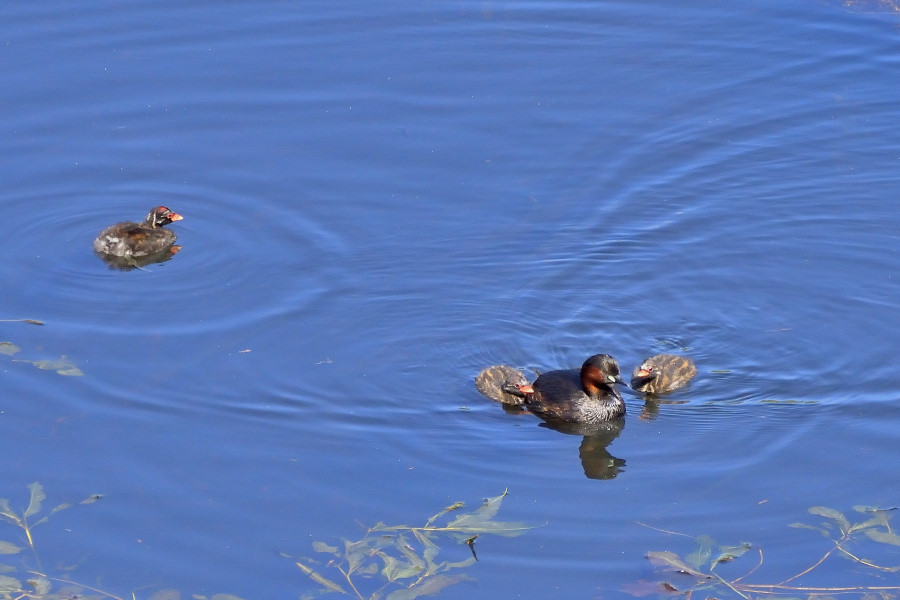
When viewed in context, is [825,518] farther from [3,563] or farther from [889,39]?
[889,39]

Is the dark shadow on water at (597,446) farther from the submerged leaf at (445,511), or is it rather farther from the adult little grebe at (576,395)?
the submerged leaf at (445,511)

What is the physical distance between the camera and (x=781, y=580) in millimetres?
7020

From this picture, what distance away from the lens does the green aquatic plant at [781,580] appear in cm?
691

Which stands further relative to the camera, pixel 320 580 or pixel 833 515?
pixel 833 515

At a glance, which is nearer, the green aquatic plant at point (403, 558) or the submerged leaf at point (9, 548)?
the green aquatic plant at point (403, 558)

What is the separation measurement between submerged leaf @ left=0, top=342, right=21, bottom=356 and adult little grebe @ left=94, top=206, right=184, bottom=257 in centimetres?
169

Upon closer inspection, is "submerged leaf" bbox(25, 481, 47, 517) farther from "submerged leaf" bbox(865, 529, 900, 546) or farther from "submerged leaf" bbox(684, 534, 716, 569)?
"submerged leaf" bbox(865, 529, 900, 546)

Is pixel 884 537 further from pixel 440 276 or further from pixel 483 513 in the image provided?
pixel 440 276

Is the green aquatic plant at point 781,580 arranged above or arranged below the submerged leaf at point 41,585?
above

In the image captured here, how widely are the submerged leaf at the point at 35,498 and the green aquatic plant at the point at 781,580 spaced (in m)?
3.37

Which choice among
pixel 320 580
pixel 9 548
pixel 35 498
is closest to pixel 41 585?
pixel 9 548

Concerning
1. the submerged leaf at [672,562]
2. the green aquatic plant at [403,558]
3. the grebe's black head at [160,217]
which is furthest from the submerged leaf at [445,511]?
the grebe's black head at [160,217]

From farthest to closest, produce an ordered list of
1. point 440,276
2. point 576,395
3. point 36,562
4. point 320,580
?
point 440,276 → point 576,395 → point 36,562 → point 320,580

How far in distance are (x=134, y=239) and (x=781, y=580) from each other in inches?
237
